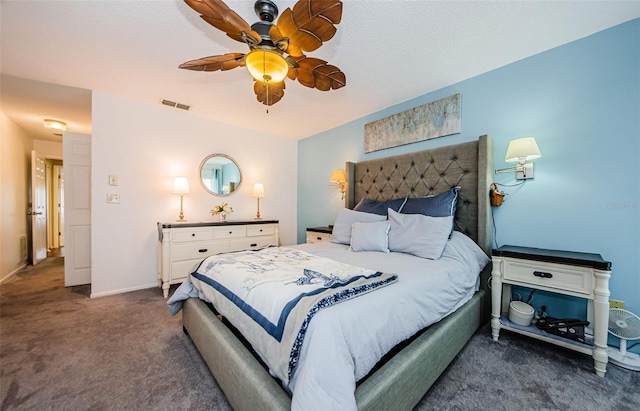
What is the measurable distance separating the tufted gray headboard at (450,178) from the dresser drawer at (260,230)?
1558mm

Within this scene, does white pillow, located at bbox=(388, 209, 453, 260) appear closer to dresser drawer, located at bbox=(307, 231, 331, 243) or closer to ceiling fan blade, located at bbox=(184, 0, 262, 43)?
dresser drawer, located at bbox=(307, 231, 331, 243)

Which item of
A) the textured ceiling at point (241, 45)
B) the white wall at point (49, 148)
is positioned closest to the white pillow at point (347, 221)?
the textured ceiling at point (241, 45)

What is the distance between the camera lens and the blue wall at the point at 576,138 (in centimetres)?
162

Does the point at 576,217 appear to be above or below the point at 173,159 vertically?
below

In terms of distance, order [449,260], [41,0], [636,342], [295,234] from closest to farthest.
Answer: [41,0], [636,342], [449,260], [295,234]

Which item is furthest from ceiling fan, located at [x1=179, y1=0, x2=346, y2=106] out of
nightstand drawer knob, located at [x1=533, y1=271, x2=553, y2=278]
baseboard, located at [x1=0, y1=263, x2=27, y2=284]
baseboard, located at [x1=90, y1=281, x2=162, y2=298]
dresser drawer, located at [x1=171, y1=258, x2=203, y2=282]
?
baseboard, located at [x1=0, y1=263, x2=27, y2=284]

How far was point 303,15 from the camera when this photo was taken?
1.21m

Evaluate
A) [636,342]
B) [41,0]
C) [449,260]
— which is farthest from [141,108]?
[636,342]

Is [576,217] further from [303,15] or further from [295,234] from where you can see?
[295,234]

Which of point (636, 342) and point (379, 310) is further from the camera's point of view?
point (636, 342)

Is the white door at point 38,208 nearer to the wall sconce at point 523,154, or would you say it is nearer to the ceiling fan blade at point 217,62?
the ceiling fan blade at point 217,62

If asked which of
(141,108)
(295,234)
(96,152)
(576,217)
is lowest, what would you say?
(295,234)

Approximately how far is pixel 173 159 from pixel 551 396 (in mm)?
4209

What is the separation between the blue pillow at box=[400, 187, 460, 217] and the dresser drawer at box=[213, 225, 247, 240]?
221cm
